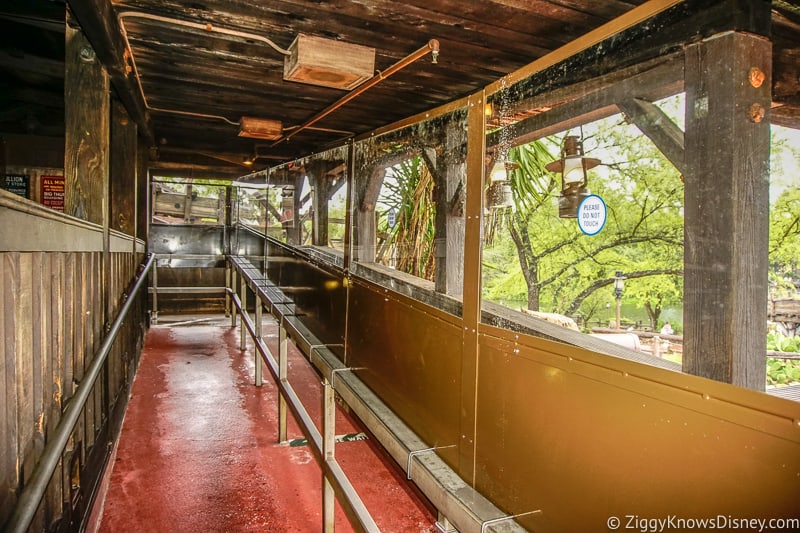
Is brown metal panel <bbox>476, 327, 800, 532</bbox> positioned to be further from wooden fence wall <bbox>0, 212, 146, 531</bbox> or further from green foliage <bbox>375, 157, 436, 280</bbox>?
wooden fence wall <bbox>0, 212, 146, 531</bbox>

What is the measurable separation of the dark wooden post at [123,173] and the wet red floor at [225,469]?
1.68 metres

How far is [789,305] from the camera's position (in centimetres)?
108

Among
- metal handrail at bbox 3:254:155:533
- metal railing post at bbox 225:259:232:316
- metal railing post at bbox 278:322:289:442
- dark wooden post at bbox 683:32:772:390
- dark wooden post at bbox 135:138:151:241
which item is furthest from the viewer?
metal railing post at bbox 225:259:232:316

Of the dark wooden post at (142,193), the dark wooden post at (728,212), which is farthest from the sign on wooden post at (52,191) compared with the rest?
the dark wooden post at (728,212)

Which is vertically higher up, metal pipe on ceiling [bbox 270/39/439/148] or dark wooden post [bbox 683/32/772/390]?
metal pipe on ceiling [bbox 270/39/439/148]

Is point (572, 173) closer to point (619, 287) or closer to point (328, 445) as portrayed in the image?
point (619, 287)

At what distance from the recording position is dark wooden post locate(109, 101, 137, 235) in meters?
4.38

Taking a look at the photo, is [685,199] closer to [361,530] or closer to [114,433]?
[361,530]

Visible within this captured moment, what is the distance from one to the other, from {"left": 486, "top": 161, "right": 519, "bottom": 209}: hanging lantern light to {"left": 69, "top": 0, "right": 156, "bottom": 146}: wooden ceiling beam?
1.71m

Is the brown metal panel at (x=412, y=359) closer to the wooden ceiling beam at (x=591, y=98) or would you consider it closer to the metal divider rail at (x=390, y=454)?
the metal divider rail at (x=390, y=454)

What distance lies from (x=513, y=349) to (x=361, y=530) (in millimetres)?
906

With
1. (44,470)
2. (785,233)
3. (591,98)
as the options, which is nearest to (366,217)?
(591,98)

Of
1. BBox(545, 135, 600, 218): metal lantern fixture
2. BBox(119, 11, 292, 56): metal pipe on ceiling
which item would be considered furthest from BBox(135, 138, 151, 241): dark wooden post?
BBox(545, 135, 600, 218): metal lantern fixture

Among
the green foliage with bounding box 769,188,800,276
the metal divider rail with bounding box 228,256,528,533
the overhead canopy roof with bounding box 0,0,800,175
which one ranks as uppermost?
the overhead canopy roof with bounding box 0,0,800,175
